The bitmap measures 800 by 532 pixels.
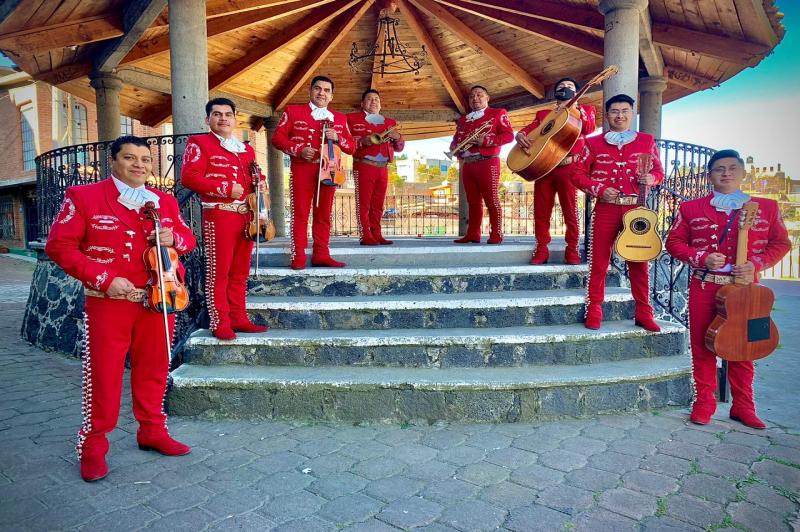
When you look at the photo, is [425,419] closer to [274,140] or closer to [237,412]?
[237,412]

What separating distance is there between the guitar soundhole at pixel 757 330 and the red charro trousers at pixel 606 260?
1.01m

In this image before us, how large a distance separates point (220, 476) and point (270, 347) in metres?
1.45

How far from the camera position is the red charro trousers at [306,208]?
5.63 meters

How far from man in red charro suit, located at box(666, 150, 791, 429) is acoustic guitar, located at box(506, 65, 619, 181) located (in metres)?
1.49

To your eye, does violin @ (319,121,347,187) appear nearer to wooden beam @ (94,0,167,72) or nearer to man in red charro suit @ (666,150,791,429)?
wooden beam @ (94,0,167,72)

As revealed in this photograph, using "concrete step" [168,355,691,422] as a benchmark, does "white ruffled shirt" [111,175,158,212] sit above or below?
above

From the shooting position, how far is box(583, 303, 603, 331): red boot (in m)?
4.80

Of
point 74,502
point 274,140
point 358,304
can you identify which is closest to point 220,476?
point 74,502

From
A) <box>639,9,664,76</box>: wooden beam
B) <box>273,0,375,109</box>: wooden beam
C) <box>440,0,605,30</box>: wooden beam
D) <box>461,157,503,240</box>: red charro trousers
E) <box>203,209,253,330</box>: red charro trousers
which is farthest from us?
<box>273,0,375,109</box>: wooden beam

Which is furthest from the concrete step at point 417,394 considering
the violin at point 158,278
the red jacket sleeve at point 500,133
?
the red jacket sleeve at point 500,133

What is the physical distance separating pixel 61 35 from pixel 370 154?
170 inches

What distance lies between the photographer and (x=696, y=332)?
413cm

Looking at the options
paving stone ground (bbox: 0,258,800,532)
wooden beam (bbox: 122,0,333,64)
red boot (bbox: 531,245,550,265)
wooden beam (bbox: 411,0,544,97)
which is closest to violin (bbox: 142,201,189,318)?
paving stone ground (bbox: 0,258,800,532)

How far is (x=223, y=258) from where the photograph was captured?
15.0ft
